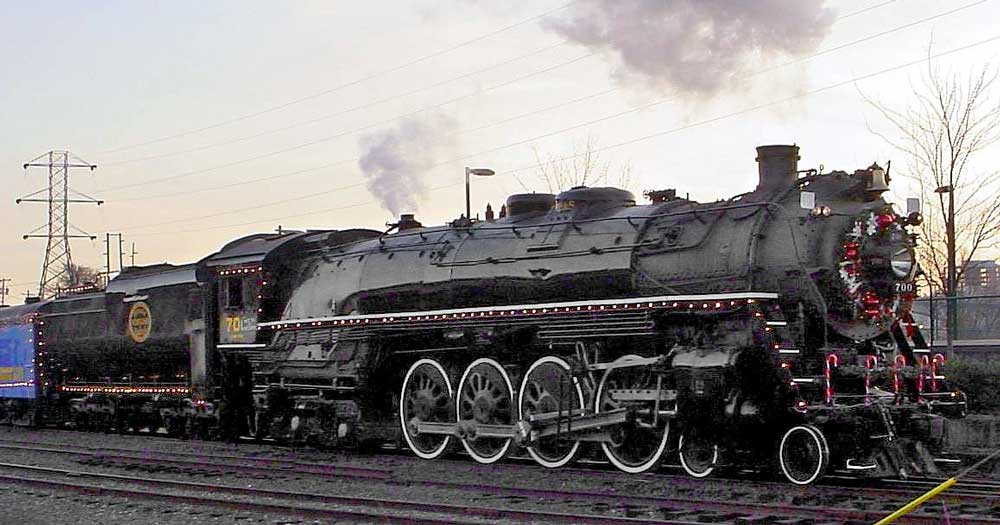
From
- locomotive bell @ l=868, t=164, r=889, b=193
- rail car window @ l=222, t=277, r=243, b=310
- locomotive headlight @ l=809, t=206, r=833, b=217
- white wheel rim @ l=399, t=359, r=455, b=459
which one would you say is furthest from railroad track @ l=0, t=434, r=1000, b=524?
rail car window @ l=222, t=277, r=243, b=310

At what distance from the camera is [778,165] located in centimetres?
1404

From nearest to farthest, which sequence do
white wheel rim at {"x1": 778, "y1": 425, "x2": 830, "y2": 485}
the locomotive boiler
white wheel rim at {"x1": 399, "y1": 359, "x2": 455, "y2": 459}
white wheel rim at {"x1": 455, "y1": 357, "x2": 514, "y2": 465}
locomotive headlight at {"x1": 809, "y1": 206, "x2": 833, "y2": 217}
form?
white wheel rim at {"x1": 778, "y1": 425, "x2": 830, "y2": 485}
the locomotive boiler
locomotive headlight at {"x1": 809, "y1": 206, "x2": 833, "y2": 217}
white wheel rim at {"x1": 455, "y1": 357, "x2": 514, "y2": 465}
white wheel rim at {"x1": 399, "y1": 359, "x2": 455, "y2": 459}

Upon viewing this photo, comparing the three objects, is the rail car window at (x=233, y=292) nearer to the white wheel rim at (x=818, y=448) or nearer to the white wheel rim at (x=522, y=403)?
the white wheel rim at (x=522, y=403)

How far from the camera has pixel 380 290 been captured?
679 inches

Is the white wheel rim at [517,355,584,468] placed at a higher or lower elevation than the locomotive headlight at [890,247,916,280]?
lower

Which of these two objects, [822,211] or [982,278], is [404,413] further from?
[982,278]

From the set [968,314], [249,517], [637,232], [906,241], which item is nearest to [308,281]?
[637,232]

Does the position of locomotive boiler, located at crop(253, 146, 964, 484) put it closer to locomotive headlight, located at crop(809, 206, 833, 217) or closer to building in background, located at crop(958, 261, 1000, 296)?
locomotive headlight, located at crop(809, 206, 833, 217)

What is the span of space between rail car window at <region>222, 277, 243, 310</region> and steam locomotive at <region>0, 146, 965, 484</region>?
2.1 inches

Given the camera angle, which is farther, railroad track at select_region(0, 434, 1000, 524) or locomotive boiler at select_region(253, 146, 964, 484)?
locomotive boiler at select_region(253, 146, 964, 484)

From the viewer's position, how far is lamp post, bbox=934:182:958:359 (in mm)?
19766

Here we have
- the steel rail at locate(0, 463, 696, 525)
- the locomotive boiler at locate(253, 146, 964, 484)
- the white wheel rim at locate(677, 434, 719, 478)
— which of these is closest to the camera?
the steel rail at locate(0, 463, 696, 525)

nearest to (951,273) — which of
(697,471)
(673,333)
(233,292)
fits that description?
(673,333)

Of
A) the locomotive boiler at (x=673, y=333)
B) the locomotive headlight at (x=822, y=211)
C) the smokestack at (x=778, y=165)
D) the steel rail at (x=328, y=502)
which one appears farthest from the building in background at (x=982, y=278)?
the steel rail at (x=328, y=502)
